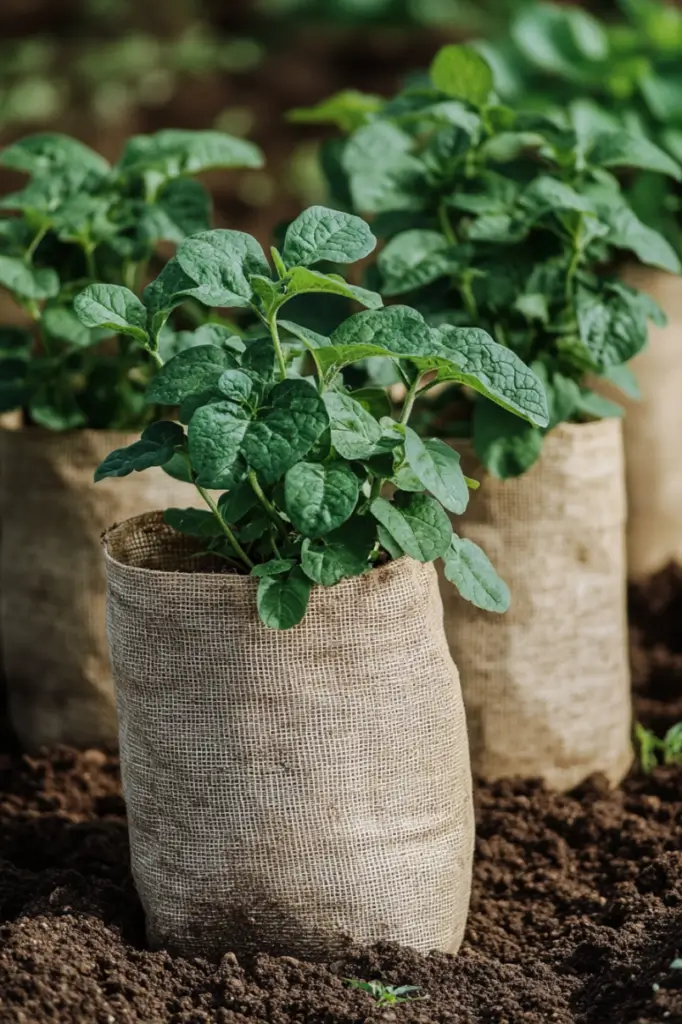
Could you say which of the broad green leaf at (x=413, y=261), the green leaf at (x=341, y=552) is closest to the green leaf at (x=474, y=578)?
the green leaf at (x=341, y=552)

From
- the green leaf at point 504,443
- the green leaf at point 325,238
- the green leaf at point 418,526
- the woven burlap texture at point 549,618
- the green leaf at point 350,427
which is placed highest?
the green leaf at point 325,238

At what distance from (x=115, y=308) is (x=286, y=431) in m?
0.31

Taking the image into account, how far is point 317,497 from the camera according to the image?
5.67 feet

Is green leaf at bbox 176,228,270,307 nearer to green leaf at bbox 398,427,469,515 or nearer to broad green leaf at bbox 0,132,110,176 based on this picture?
green leaf at bbox 398,427,469,515

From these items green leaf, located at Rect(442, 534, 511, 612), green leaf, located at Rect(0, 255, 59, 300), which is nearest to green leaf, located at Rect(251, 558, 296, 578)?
green leaf, located at Rect(442, 534, 511, 612)

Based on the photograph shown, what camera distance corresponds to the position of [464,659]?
2434 mm

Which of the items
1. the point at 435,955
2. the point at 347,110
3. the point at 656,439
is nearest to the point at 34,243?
the point at 347,110

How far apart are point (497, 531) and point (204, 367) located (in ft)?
2.50

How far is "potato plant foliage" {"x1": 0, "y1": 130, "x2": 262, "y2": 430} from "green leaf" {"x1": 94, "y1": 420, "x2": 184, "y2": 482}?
0.56m

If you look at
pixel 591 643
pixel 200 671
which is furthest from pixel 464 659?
pixel 200 671

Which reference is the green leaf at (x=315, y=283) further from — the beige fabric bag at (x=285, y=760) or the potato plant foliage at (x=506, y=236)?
the potato plant foliage at (x=506, y=236)

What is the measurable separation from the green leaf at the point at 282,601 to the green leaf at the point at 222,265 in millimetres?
354

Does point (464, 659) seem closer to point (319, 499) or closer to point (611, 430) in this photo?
point (611, 430)

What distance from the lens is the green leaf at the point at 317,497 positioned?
171 cm
